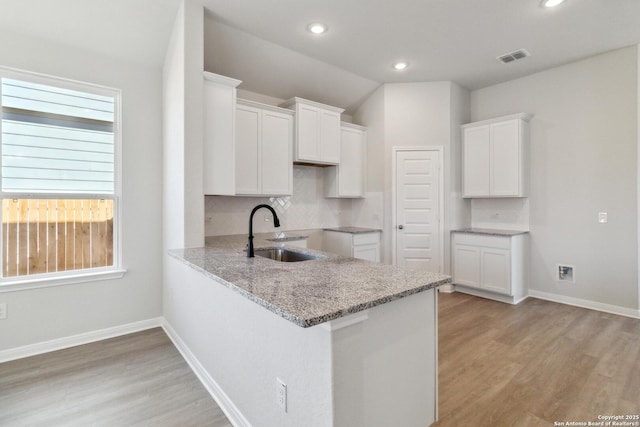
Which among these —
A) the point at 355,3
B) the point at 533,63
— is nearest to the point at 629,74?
the point at 533,63

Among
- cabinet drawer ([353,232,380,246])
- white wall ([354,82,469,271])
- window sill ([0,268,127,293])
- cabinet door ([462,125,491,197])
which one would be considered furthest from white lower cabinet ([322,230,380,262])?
window sill ([0,268,127,293])

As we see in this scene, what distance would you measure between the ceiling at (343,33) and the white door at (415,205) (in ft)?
3.77

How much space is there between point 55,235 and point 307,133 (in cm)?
277

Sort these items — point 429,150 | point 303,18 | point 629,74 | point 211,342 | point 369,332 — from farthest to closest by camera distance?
point 429,150, point 629,74, point 303,18, point 211,342, point 369,332

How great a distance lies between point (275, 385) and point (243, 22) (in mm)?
3092

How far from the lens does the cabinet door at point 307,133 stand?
3.92 meters

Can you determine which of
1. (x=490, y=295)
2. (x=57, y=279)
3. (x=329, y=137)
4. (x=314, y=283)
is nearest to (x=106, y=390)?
(x=57, y=279)

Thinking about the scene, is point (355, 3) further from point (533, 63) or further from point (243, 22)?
point (533, 63)

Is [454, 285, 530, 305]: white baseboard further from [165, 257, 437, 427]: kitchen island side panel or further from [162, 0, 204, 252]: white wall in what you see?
[162, 0, 204, 252]: white wall

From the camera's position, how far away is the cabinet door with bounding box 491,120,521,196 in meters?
4.04

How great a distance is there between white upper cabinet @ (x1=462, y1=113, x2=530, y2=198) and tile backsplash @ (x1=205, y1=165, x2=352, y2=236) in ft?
6.05

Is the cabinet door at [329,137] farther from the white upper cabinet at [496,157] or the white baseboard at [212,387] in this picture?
the white baseboard at [212,387]

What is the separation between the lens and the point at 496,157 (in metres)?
4.23

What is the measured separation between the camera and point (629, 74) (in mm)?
3451
